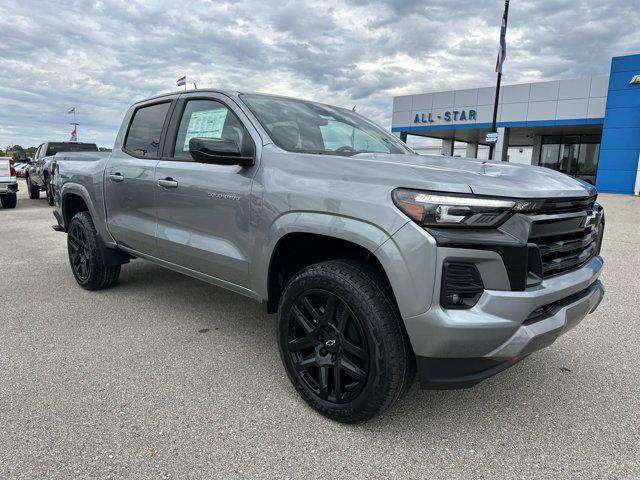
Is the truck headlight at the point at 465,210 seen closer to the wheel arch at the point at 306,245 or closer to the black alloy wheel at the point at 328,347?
the wheel arch at the point at 306,245

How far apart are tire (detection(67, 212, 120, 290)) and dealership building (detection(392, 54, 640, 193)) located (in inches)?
945

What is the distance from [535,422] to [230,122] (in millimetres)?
2568

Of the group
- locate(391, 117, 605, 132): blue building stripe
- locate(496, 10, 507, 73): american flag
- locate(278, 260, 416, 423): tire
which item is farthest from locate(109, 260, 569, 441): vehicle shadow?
locate(391, 117, 605, 132): blue building stripe

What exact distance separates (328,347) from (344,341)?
133mm

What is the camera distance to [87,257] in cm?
466

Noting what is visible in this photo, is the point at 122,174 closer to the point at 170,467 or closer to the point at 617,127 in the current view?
the point at 170,467

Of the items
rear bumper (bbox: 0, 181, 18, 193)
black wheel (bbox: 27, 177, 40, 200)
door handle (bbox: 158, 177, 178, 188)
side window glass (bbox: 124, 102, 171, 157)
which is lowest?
black wheel (bbox: 27, 177, 40, 200)

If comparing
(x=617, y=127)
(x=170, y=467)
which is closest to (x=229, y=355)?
(x=170, y=467)

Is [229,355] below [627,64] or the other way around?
below

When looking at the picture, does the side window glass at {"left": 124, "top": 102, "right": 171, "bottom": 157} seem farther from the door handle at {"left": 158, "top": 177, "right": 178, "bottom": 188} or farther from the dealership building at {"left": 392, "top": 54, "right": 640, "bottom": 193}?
the dealership building at {"left": 392, "top": 54, "right": 640, "bottom": 193}

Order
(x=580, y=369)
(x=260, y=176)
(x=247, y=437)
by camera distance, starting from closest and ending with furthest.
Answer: (x=247, y=437), (x=260, y=176), (x=580, y=369)

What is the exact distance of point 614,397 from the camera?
277cm

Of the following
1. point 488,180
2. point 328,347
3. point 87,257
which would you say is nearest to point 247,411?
point 328,347

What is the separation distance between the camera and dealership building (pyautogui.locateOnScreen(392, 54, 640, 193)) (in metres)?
22.2
